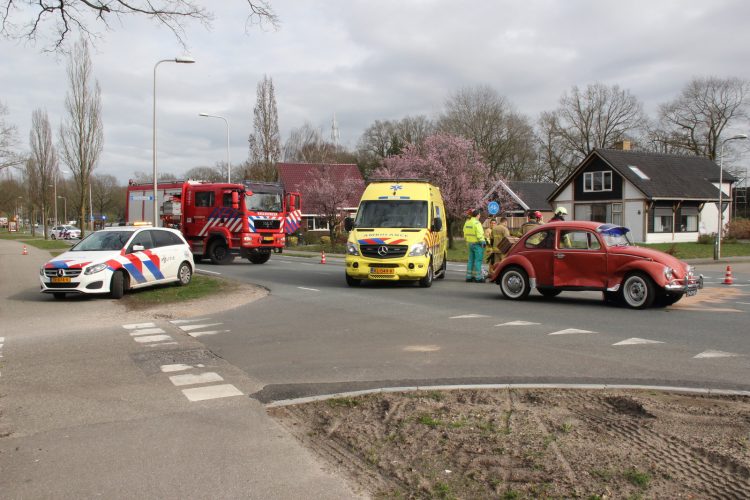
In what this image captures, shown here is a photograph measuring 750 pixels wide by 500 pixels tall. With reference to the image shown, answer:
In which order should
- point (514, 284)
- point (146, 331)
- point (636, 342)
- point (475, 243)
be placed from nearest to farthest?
point (636, 342)
point (146, 331)
point (514, 284)
point (475, 243)

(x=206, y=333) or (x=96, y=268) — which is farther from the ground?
(x=96, y=268)

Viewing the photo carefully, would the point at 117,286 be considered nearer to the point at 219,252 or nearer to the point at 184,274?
the point at 184,274

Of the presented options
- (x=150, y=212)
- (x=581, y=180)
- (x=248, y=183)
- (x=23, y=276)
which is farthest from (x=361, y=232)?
(x=581, y=180)

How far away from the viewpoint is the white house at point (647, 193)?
1831 inches

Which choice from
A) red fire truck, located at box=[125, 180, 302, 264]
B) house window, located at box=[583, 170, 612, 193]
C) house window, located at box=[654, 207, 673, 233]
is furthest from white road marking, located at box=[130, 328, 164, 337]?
house window, located at box=[583, 170, 612, 193]

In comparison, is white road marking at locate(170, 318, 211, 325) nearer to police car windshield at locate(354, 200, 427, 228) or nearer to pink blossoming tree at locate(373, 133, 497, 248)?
police car windshield at locate(354, 200, 427, 228)

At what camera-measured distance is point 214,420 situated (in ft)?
17.5

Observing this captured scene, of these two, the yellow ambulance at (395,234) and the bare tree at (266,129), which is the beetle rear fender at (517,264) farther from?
the bare tree at (266,129)

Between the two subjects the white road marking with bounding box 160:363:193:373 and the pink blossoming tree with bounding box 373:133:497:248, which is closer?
the white road marking with bounding box 160:363:193:373

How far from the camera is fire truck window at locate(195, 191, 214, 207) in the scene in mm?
24080

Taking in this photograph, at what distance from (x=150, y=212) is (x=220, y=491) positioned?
90.3ft

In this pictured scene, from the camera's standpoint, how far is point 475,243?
56.5ft

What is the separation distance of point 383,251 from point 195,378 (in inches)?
354

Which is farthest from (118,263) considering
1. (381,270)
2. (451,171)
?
(451,171)
